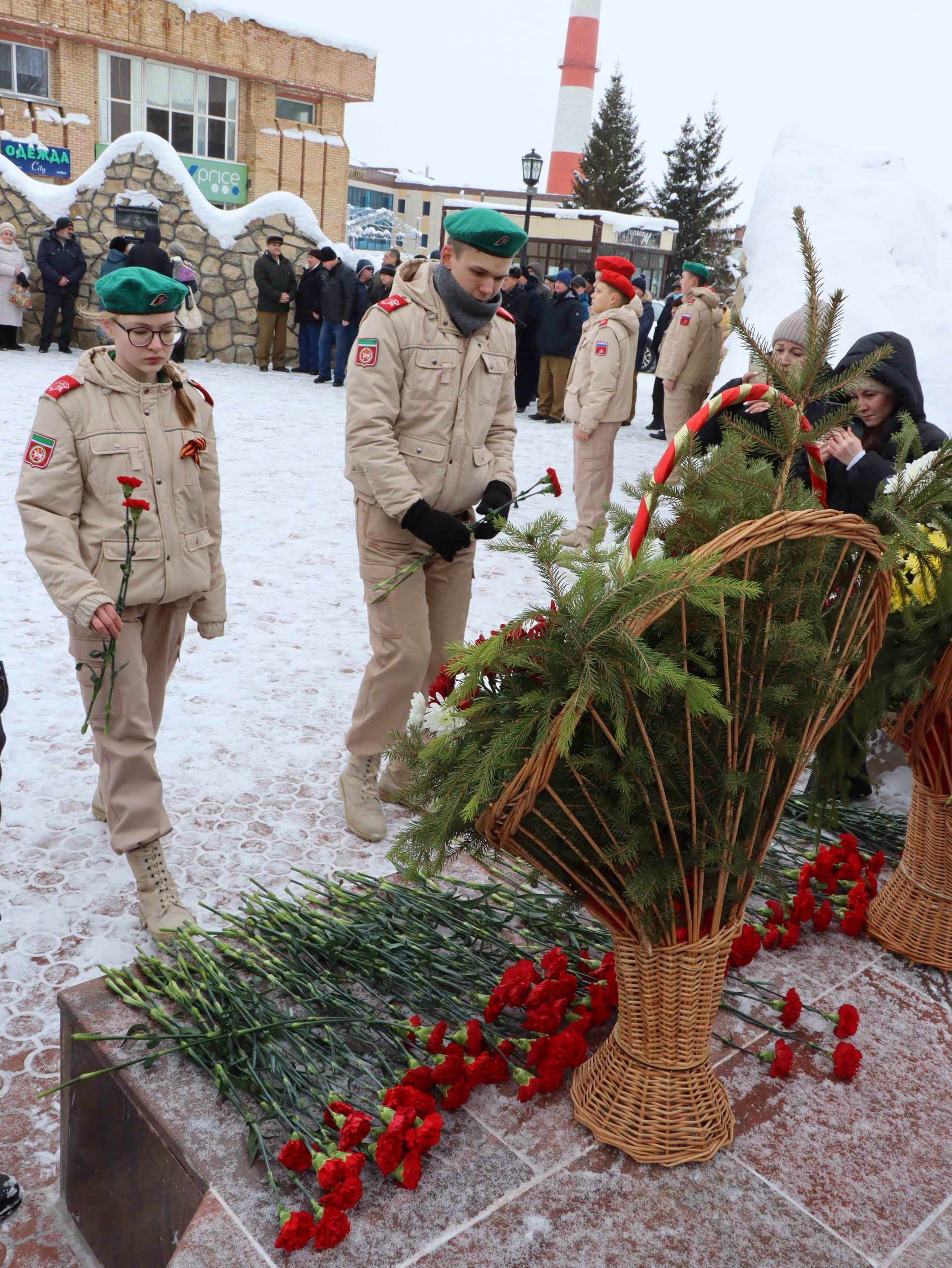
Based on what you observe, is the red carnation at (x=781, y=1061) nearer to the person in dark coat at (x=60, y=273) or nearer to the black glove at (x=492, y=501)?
the black glove at (x=492, y=501)

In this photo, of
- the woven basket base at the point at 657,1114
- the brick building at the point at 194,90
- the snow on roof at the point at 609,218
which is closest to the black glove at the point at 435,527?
the woven basket base at the point at 657,1114

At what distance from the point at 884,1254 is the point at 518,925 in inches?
42.5

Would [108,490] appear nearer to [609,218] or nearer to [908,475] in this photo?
[908,475]

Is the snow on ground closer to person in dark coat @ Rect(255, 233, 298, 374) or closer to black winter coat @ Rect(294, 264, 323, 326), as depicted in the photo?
black winter coat @ Rect(294, 264, 323, 326)

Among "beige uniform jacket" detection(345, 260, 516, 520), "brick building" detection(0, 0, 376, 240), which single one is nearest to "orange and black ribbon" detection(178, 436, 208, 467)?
"beige uniform jacket" detection(345, 260, 516, 520)

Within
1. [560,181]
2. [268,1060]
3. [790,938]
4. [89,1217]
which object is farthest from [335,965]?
[560,181]

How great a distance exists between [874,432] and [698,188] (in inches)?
1534

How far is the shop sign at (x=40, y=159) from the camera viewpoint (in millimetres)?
19656

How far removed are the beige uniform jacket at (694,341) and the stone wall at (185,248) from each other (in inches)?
305

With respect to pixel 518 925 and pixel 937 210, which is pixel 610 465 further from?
pixel 937 210

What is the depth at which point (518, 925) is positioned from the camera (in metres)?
2.59

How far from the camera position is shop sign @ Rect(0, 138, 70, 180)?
19.7 meters

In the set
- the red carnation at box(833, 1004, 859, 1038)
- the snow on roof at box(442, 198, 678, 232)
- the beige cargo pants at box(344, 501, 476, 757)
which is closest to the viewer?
the red carnation at box(833, 1004, 859, 1038)

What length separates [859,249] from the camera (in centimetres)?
910
